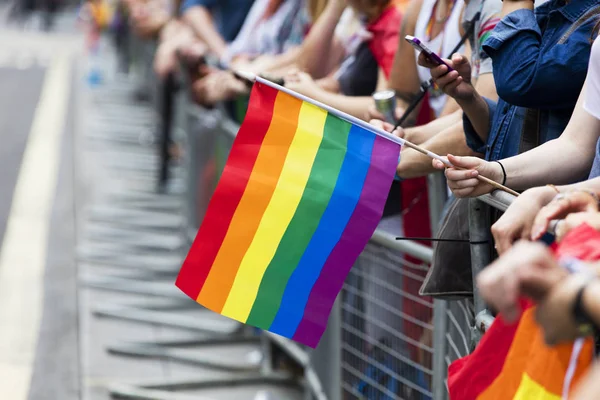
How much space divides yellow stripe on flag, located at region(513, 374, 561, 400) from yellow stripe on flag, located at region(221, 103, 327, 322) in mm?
1093

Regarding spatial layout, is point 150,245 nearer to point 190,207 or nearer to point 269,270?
point 190,207

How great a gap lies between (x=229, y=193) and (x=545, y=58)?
97 centimetres

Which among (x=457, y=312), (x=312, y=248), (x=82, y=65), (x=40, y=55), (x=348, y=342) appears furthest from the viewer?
(x=40, y=55)

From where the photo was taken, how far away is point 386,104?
368cm

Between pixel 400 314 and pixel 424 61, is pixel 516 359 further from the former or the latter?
pixel 400 314

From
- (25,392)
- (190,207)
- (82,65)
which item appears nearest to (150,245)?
(190,207)

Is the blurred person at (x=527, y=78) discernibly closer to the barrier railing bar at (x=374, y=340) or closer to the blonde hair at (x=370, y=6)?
the barrier railing bar at (x=374, y=340)

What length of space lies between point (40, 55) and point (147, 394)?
2129cm

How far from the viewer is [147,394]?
5.55 m

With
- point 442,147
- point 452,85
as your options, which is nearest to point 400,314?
point 442,147

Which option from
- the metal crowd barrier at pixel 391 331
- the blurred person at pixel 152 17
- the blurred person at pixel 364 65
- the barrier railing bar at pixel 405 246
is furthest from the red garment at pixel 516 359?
the blurred person at pixel 152 17

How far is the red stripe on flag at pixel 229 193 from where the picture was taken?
10.4 feet

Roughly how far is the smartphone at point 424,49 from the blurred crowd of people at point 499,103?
0.01m

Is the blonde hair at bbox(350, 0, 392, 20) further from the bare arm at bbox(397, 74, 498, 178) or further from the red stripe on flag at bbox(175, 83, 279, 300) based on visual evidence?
the red stripe on flag at bbox(175, 83, 279, 300)
